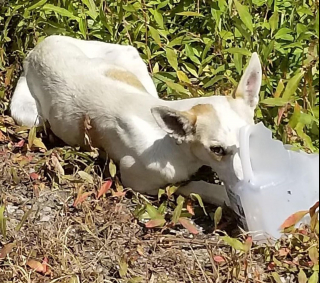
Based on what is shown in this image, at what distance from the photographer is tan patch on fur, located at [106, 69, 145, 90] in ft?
11.9

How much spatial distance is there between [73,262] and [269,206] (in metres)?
0.82

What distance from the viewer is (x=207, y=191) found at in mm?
3266

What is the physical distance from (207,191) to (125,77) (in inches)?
30.5

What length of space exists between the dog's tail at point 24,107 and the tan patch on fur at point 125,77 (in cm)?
53

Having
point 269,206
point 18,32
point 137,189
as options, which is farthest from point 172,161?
point 18,32

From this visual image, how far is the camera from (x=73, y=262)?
295 cm

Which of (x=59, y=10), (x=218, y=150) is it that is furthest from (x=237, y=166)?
(x=59, y=10)

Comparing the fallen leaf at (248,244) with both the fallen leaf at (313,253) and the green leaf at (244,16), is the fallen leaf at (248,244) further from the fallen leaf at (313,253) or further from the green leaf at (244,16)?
the green leaf at (244,16)

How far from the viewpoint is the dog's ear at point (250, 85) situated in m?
3.12

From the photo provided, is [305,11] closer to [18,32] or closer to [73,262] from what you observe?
[73,262]

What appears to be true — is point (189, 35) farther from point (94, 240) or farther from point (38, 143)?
point (94, 240)

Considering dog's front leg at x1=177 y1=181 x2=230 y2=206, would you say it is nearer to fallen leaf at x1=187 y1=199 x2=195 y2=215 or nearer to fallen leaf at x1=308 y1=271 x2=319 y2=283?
fallen leaf at x1=187 y1=199 x2=195 y2=215

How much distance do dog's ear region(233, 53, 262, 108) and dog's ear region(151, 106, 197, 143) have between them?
239 millimetres

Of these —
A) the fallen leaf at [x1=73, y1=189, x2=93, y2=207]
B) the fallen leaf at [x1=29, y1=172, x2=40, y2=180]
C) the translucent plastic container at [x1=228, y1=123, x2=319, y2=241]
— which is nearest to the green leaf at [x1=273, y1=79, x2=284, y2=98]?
the translucent plastic container at [x1=228, y1=123, x2=319, y2=241]
